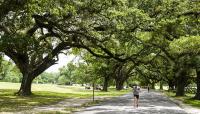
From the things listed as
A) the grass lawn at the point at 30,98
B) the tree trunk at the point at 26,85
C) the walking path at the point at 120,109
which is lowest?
the walking path at the point at 120,109

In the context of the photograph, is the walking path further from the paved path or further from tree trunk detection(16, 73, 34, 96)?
tree trunk detection(16, 73, 34, 96)

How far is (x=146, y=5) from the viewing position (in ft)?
105

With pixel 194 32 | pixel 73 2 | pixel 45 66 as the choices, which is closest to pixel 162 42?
pixel 194 32

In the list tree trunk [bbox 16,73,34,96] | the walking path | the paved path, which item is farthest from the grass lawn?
the paved path

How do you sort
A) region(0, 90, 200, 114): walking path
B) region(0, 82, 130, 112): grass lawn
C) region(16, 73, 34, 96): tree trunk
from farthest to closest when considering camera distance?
region(16, 73, 34, 96): tree trunk → region(0, 82, 130, 112): grass lawn → region(0, 90, 200, 114): walking path

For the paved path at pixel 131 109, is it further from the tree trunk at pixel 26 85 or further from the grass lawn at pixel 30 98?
the tree trunk at pixel 26 85

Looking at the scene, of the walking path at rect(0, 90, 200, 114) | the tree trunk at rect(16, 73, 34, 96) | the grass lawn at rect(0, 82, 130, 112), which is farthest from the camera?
the tree trunk at rect(16, 73, 34, 96)

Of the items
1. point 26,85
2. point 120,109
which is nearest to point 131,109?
point 120,109

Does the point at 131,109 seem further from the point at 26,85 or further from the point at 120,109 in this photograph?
the point at 26,85

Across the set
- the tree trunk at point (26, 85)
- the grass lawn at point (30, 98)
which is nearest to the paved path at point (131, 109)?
the grass lawn at point (30, 98)

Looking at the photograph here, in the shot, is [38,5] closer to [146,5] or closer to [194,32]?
[146,5]

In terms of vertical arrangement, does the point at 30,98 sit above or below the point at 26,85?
below

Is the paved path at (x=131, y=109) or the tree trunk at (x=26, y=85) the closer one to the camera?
the paved path at (x=131, y=109)

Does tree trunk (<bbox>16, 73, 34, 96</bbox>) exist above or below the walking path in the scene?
above
